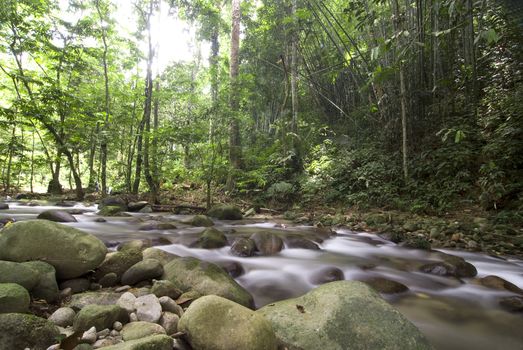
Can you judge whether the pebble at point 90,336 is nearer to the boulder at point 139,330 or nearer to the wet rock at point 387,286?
the boulder at point 139,330

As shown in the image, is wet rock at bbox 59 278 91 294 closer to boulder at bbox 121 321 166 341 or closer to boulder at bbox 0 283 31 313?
boulder at bbox 0 283 31 313

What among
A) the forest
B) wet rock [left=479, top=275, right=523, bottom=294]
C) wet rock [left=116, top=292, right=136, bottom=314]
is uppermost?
the forest

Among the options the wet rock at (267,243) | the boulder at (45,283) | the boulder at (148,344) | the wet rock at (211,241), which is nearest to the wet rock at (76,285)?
the boulder at (45,283)

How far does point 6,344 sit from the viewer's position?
169 cm

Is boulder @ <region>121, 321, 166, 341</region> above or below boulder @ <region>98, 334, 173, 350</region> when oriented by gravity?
below

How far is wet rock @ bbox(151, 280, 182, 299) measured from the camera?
8.74 ft

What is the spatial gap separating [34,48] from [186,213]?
21.7 feet

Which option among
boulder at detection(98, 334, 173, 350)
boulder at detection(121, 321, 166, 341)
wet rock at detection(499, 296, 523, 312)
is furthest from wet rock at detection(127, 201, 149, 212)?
wet rock at detection(499, 296, 523, 312)

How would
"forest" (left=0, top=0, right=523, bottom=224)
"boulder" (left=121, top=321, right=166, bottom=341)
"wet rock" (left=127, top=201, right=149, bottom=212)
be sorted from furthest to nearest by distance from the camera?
"wet rock" (left=127, top=201, right=149, bottom=212), "forest" (left=0, top=0, right=523, bottom=224), "boulder" (left=121, top=321, right=166, bottom=341)

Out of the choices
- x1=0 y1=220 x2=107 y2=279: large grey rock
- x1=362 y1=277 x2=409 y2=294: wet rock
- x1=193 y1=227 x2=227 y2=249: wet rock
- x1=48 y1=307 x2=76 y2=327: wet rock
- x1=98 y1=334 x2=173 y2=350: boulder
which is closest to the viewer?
x1=98 y1=334 x2=173 y2=350: boulder

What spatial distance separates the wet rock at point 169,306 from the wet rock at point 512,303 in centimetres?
307

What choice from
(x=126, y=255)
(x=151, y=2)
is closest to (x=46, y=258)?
(x=126, y=255)

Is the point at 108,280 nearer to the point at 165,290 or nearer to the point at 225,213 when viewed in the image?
the point at 165,290

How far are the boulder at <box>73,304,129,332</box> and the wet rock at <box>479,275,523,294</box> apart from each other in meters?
3.78
